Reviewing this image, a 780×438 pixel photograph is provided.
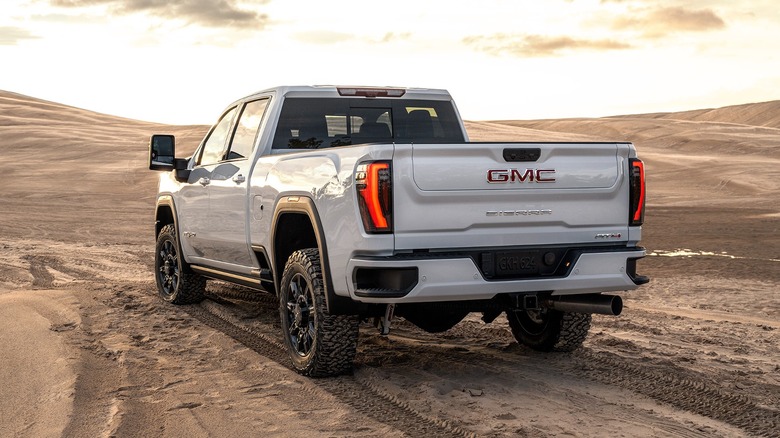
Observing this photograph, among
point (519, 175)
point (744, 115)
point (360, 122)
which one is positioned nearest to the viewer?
point (519, 175)

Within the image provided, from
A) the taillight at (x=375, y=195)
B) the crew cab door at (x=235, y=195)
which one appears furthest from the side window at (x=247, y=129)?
the taillight at (x=375, y=195)

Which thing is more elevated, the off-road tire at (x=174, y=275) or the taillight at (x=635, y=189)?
the taillight at (x=635, y=189)

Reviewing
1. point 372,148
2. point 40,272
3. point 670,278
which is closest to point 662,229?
point 670,278

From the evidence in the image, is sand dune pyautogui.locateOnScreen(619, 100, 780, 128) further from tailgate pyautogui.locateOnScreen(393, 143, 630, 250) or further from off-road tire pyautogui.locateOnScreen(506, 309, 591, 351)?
tailgate pyautogui.locateOnScreen(393, 143, 630, 250)

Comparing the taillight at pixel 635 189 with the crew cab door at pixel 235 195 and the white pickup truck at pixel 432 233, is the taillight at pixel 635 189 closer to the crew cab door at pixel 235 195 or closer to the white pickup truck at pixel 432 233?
the white pickup truck at pixel 432 233

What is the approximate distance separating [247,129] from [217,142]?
2.49 feet

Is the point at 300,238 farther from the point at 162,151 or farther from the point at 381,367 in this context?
the point at 162,151

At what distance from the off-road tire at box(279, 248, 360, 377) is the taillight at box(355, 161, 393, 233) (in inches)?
31.2

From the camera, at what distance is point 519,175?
18.8 ft

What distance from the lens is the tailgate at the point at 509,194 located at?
552 cm

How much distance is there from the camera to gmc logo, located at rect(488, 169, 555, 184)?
18.6 feet

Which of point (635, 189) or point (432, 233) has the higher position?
point (635, 189)

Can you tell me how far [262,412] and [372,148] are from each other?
1.65m

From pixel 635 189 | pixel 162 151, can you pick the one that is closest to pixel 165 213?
pixel 162 151
